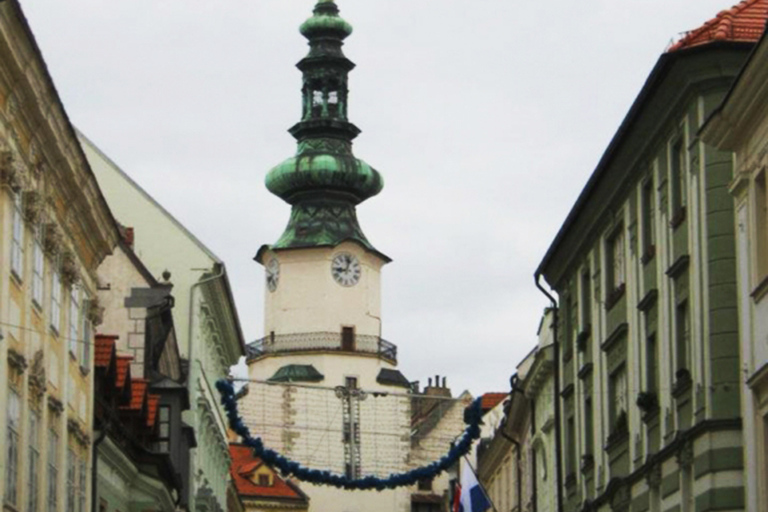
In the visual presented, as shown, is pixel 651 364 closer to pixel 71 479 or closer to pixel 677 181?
pixel 677 181

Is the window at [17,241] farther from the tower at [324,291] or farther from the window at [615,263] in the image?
the tower at [324,291]

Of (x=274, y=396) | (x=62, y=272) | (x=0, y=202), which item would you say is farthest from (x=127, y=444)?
(x=274, y=396)

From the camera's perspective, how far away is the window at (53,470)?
1331 inches

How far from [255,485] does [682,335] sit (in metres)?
85.2

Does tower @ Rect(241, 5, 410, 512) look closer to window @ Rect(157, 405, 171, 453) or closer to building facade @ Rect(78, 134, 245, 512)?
building facade @ Rect(78, 134, 245, 512)

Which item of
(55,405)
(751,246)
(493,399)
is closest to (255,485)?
(493,399)

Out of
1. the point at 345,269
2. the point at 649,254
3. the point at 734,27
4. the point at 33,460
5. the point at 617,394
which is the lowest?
the point at 33,460

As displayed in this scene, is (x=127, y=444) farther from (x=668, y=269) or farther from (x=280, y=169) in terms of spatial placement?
(x=280, y=169)

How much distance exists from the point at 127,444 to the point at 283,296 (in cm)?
7395

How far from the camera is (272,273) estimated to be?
11975 centimetres

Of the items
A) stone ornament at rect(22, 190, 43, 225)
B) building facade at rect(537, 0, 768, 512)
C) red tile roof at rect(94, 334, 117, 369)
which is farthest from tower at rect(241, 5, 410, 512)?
stone ornament at rect(22, 190, 43, 225)

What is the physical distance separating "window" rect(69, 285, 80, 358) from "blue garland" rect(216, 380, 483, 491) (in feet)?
33.5

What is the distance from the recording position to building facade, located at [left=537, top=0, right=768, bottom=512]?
30359 mm

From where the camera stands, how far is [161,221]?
208 feet
